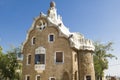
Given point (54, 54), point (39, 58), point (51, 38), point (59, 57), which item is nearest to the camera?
point (59, 57)

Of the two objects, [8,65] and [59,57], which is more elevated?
[59,57]

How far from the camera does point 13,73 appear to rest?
40.5 metres

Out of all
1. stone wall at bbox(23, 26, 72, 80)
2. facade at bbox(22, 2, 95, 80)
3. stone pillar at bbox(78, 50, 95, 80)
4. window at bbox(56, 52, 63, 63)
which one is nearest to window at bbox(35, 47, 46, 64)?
facade at bbox(22, 2, 95, 80)

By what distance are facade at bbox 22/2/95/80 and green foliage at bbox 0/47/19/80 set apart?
8.11m

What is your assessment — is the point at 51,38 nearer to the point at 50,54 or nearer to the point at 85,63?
the point at 50,54

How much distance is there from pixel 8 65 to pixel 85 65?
1719cm

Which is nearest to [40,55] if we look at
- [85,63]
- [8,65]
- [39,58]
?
[39,58]

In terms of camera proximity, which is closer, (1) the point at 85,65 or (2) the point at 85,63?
(1) the point at 85,65

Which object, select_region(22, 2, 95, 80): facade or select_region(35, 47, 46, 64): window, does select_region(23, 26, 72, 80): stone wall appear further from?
select_region(35, 47, 46, 64): window

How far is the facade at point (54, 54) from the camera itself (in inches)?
1160

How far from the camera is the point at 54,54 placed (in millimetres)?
30250

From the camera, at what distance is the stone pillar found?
3005 cm

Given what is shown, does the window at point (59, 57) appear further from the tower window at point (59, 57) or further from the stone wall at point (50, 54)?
the stone wall at point (50, 54)

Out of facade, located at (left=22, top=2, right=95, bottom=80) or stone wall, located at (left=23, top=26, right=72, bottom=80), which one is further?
facade, located at (left=22, top=2, right=95, bottom=80)
